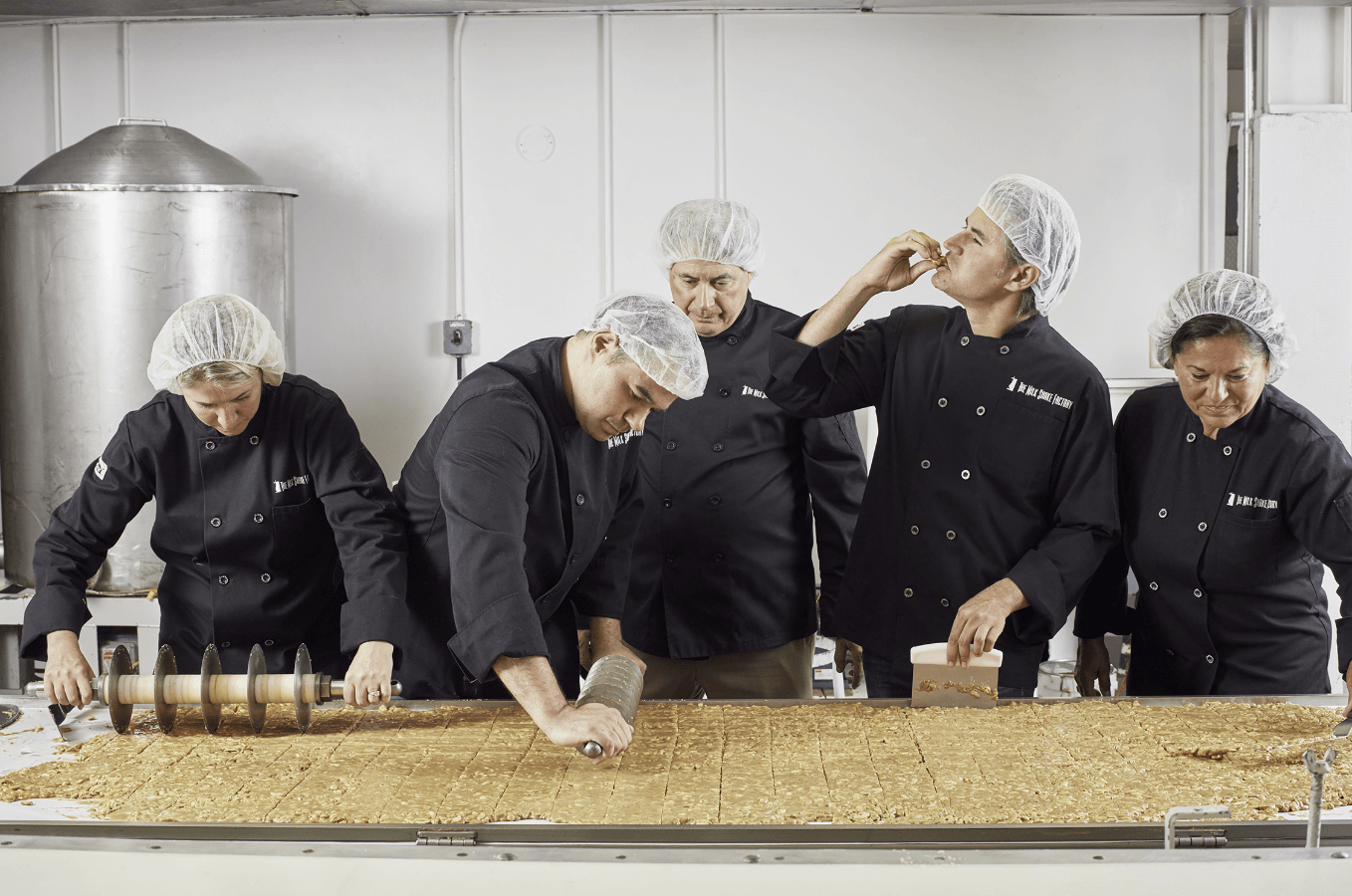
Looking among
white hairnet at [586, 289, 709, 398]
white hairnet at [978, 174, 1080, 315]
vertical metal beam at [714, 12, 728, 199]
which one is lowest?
white hairnet at [586, 289, 709, 398]

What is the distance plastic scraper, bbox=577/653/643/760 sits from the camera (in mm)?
1779

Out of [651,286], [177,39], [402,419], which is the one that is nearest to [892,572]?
[651,286]

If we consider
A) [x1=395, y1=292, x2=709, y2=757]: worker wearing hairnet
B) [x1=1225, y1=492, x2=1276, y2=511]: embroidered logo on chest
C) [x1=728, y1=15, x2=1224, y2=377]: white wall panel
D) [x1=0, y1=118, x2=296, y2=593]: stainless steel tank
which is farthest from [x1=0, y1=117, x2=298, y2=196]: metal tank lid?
[x1=1225, y1=492, x2=1276, y2=511]: embroidered logo on chest

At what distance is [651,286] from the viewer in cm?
404

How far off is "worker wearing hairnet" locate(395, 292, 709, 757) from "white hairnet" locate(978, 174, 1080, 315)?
0.75 m

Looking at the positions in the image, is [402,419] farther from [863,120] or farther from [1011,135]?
[1011,135]

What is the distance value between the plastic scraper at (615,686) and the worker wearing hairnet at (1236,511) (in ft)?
3.61

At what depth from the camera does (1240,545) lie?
2.15 m

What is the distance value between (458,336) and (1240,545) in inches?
105

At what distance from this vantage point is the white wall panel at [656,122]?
12.8 ft

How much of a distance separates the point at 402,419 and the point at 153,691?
2.28 metres

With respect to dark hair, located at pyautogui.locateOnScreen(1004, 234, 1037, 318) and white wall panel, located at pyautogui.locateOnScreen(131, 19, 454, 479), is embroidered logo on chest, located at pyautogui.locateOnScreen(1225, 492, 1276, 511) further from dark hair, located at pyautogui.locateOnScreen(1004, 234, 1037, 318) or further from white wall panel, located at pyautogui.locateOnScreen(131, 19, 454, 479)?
white wall panel, located at pyautogui.locateOnScreen(131, 19, 454, 479)

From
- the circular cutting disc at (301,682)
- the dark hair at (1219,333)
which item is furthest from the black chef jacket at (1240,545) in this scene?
the circular cutting disc at (301,682)

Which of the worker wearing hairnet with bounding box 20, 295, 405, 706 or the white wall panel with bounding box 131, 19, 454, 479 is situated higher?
the white wall panel with bounding box 131, 19, 454, 479
